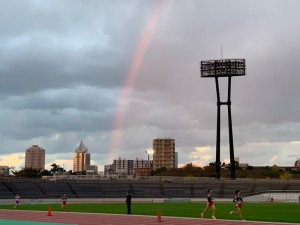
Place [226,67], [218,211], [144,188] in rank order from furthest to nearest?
[226,67] → [144,188] → [218,211]

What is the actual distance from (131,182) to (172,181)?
990 cm

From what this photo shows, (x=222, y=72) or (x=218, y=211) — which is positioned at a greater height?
(x=222, y=72)

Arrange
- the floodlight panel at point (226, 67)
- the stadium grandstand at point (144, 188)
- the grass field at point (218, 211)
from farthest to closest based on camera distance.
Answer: the floodlight panel at point (226, 67)
the stadium grandstand at point (144, 188)
the grass field at point (218, 211)

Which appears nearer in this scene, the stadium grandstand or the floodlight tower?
the stadium grandstand

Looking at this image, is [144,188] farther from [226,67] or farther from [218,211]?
[218,211]

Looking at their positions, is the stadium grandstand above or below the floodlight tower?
below

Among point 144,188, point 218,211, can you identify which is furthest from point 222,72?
point 218,211

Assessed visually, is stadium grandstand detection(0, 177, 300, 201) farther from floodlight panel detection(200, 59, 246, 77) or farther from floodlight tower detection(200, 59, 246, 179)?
floodlight panel detection(200, 59, 246, 77)

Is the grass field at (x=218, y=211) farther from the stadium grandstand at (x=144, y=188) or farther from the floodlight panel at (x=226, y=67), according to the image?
Result: the floodlight panel at (x=226, y=67)

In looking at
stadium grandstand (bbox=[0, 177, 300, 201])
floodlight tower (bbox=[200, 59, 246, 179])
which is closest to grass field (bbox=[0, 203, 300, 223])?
stadium grandstand (bbox=[0, 177, 300, 201])

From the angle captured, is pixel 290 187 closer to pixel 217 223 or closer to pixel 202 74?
pixel 202 74

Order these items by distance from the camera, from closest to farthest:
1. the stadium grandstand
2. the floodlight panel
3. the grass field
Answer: the grass field, the stadium grandstand, the floodlight panel

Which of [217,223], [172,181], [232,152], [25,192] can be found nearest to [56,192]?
[25,192]

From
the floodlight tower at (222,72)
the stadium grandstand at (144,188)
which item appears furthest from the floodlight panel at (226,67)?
the stadium grandstand at (144,188)
